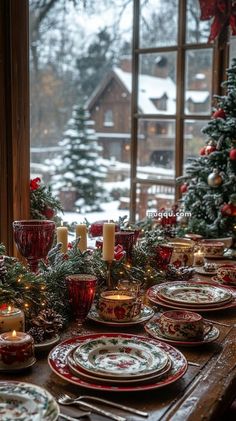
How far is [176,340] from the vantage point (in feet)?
4.44

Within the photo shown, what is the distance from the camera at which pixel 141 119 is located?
4168 millimetres

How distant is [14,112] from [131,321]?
1368 millimetres

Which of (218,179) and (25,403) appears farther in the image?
(218,179)

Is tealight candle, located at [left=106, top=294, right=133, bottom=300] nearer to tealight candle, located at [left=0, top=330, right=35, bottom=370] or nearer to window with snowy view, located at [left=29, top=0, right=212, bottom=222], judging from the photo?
tealight candle, located at [left=0, top=330, right=35, bottom=370]

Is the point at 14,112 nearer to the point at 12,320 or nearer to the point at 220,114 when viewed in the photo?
the point at 220,114

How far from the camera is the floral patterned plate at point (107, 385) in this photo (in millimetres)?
1088

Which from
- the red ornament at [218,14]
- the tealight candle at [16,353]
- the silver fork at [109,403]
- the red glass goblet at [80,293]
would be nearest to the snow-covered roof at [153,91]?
the red ornament at [218,14]

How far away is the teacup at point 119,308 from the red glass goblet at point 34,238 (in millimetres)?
242

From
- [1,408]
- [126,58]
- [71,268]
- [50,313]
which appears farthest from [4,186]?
[126,58]

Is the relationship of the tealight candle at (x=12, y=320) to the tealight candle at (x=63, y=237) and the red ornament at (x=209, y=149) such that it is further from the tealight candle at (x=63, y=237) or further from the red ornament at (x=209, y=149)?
the red ornament at (x=209, y=149)

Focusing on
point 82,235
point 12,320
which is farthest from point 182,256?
point 12,320

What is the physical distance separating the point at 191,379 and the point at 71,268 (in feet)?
1.74

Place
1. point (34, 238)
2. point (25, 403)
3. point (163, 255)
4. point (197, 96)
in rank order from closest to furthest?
point (25, 403) → point (34, 238) → point (163, 255) → point (197, 96)

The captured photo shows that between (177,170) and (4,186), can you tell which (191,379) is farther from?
(177,170)
